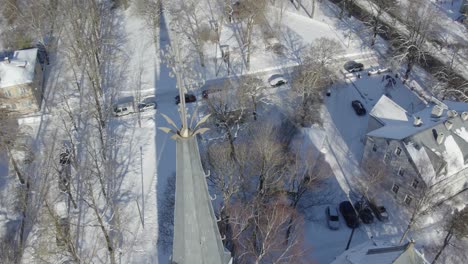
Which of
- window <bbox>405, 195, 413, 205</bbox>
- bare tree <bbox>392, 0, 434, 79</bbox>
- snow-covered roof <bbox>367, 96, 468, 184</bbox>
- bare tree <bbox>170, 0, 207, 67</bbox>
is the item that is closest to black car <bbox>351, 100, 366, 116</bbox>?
bare tree <bbox>392, 0, 434, 79</bbox>

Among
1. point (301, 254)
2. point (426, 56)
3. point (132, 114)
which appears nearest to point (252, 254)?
point (301, 254)

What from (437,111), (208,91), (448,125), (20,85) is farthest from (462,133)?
(20,85)

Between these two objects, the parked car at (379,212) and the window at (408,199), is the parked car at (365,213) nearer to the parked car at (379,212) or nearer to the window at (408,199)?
the parked car at (379,212)

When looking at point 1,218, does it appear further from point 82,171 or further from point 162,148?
point 162,148

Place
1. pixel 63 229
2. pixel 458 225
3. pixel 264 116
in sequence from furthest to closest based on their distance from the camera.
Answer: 1. pixel 264 116
2. pixel 458 225
3. pixel 63 229

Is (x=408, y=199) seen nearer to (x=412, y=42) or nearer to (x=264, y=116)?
(x=264, y=116)

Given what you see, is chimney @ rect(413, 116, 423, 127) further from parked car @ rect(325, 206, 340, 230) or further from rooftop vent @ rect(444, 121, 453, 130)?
parked car @ rect(325, 206, 340, 230)

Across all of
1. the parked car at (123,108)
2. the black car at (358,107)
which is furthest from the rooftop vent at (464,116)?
the parked car at (123,108)
